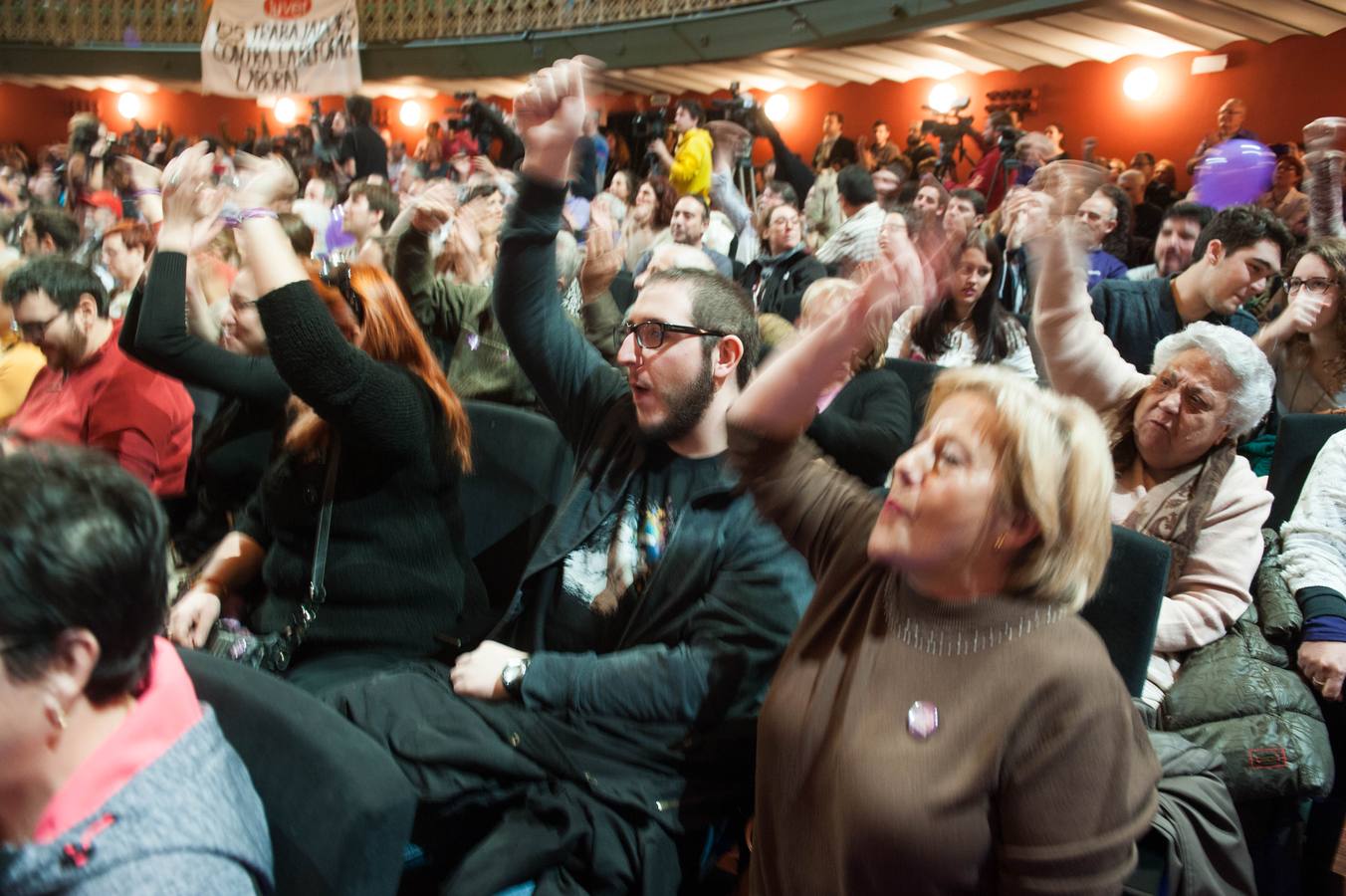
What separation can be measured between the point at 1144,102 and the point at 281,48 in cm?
806

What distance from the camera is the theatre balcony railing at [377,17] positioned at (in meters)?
12.0

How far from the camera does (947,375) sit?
1.25 metres

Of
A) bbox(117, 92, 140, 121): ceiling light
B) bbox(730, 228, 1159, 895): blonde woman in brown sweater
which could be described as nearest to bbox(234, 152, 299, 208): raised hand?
bbox(730, 228, 1159, 895): blonde woman in brown sweater

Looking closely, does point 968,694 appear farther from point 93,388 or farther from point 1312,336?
point 1312,336

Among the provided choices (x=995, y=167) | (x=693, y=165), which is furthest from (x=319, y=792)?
(x=995, y=167)

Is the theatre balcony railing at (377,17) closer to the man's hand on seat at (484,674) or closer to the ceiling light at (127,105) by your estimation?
the ceiling light at (127,105)

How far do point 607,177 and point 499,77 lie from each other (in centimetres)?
522

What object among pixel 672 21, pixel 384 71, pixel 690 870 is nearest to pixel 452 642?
pixel 690 870

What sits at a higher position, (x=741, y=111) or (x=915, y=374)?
(x=741, y=111)

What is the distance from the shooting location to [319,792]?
0.97 meters

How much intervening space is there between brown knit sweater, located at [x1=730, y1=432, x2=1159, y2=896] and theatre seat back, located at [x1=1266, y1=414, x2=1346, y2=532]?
5.12 feet

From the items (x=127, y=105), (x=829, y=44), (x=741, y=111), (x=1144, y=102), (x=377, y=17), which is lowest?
(x=127, y=105)

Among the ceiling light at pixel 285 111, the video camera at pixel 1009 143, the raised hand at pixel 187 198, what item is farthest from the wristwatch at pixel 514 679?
the ceiling light at pixel 285 111

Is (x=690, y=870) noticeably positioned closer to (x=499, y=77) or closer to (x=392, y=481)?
(x=392, y=481)
